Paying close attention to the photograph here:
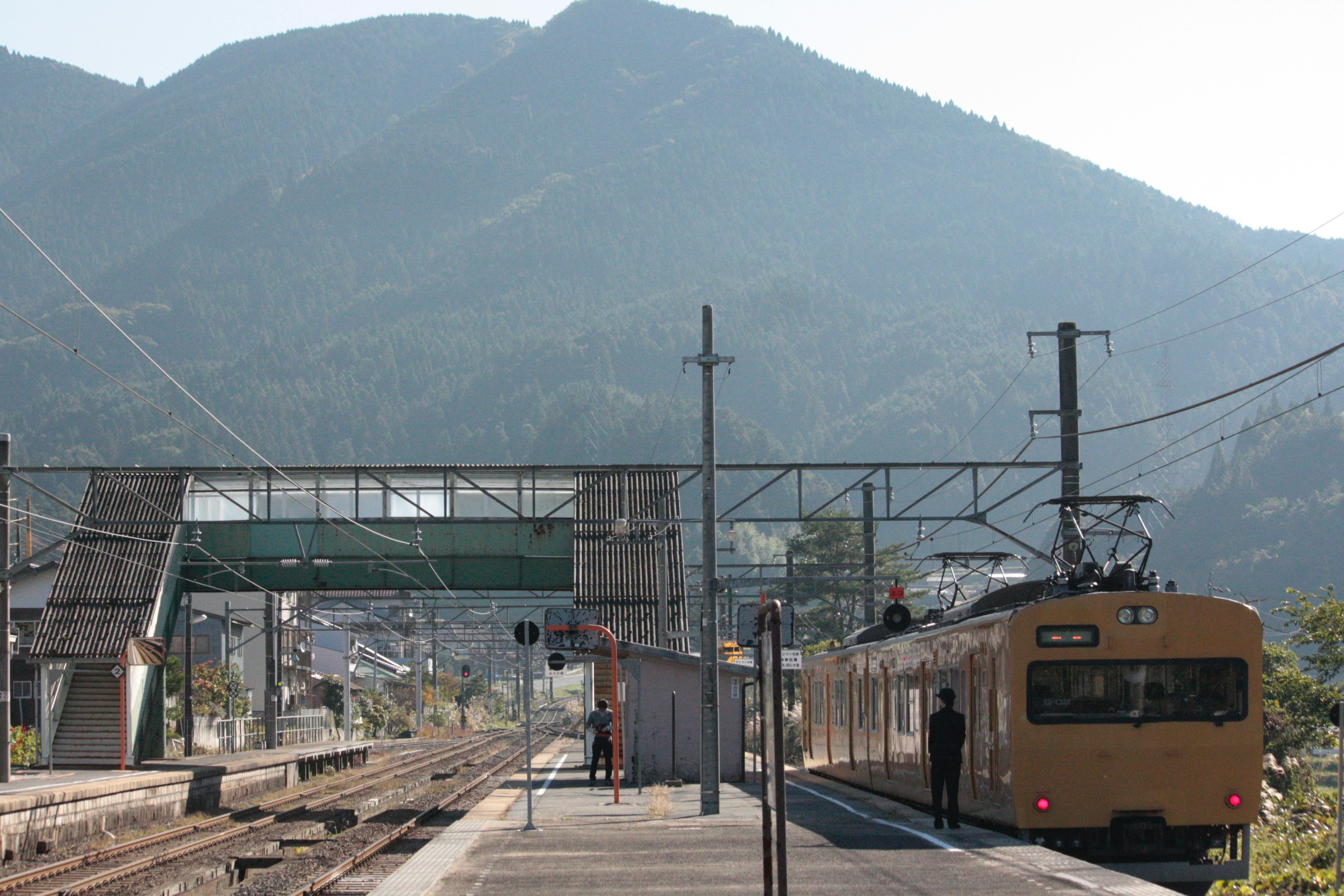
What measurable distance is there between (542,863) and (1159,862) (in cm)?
567

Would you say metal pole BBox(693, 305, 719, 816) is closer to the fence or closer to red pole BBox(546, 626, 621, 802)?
red pole BBox(546, 626, 621, 802)

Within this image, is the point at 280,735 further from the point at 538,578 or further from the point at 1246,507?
the point at 1246,507

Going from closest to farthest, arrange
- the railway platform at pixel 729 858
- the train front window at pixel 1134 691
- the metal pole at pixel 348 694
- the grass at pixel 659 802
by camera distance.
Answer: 1. the railway platform at pixel 729 858
2. the train front window at pixel 1134 691
3. the grass at pixel 659 802
4. the metal pole at pixel 348 694

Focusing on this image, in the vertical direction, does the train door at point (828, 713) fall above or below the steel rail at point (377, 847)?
above

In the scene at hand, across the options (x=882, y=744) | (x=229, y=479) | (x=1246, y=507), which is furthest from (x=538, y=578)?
(x=1246, y=507)

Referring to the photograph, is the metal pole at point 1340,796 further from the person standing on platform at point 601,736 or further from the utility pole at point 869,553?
the utility pole at point 869,553

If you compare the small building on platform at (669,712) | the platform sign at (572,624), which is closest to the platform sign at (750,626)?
the platform sign at (572,624)

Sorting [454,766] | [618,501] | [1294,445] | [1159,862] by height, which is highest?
[1294,445]

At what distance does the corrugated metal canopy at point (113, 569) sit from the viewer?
95.7ft

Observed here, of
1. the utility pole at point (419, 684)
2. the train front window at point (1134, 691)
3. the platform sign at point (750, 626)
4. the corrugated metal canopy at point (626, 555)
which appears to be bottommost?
the utility pole at point (419, 684)

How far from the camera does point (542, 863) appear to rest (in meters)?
12.9

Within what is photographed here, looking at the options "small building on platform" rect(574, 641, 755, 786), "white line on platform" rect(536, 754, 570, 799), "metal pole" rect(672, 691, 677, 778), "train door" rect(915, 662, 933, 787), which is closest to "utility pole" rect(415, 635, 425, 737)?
"white line on platform" rect(536, 754, 570, 799)

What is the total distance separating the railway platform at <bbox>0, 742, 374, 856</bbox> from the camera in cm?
1825

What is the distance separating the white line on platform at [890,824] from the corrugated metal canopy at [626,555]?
8781 millimetres
